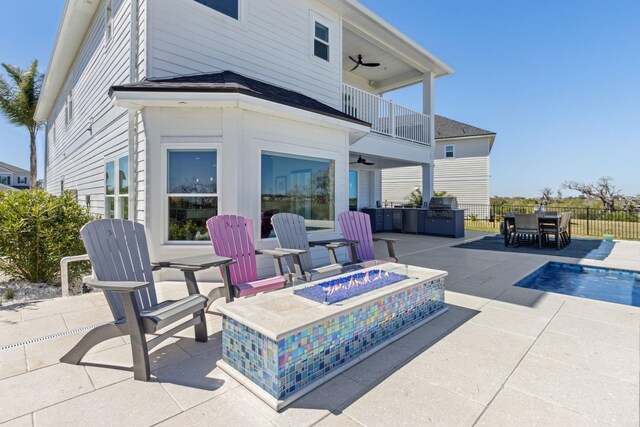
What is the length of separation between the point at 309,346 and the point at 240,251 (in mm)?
1870

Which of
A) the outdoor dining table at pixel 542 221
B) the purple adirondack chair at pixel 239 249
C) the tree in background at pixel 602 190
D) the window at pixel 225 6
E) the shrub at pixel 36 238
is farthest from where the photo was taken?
the tree in background at pixel 602 190

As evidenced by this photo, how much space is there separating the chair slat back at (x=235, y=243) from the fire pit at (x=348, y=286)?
41.8 inches

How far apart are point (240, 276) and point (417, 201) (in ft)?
39.7

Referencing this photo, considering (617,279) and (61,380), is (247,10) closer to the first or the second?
(61,380)

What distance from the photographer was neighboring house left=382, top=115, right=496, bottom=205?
20.6 metres

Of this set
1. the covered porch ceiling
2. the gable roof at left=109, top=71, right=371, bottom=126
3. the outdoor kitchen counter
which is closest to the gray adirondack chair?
the outdoor kitchen counter

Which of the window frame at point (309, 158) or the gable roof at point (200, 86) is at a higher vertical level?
the gable roof at point (200, 86)

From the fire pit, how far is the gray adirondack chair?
99 centimetres

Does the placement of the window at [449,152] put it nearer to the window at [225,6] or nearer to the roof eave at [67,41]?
the window at [225,6]

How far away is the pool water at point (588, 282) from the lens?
15.4ft

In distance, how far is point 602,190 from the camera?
2227 cm

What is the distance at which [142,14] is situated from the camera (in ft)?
16.5

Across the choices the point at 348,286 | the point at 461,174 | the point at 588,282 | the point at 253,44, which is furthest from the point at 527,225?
the point at 461,174

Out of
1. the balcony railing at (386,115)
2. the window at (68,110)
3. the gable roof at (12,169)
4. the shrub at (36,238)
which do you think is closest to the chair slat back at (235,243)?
the shrub at (36,238)
